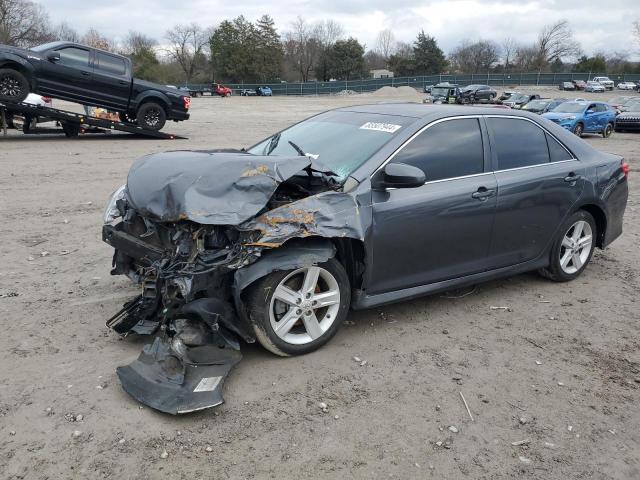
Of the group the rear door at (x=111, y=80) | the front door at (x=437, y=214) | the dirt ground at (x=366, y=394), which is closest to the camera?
the dirt ground at (x=366, y=394)

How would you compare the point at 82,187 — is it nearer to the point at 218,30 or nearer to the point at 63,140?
the point at 63,140

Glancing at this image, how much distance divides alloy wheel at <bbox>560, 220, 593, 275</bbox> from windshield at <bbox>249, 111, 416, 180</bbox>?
2.13 metres

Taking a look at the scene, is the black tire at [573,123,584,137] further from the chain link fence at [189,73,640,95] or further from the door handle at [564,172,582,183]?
the chain link fence at [189,73,640,95]

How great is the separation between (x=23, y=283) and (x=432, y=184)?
3.65 m

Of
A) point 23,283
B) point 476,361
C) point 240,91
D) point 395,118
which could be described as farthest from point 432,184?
point 240,91

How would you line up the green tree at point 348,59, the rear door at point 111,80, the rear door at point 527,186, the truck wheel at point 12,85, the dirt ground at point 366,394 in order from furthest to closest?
the green tree at point 348,59
the rear door at point 111,80
the truck wheel at point 12,85
the rear door at point 527,186
the dirt ground at point 366,394

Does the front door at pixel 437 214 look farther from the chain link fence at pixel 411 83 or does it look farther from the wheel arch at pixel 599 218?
the chain link fence at pixel 411 83

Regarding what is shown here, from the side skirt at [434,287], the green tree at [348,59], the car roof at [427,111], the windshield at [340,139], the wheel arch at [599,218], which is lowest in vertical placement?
the side skirt at [434,287]

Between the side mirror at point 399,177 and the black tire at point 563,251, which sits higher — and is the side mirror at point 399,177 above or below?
above

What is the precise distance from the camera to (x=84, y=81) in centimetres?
1438

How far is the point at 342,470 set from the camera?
2.66 meters

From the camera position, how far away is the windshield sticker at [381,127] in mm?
4221

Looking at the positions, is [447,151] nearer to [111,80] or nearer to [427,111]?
[427,111]

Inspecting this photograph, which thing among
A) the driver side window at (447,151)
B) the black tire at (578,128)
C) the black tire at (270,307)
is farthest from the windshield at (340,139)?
the black tire at (578,128)
